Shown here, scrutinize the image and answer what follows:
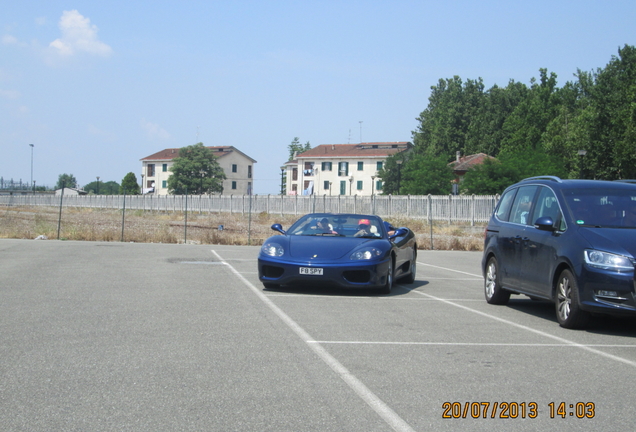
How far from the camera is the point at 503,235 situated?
10.5 metres

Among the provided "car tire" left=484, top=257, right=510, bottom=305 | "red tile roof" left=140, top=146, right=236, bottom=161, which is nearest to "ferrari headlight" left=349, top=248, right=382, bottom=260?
"car tire" left=484, top=257, right=510, bottom=305

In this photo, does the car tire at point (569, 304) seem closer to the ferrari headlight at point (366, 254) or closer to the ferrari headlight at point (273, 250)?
the ferrari headlight at point (366, 254)

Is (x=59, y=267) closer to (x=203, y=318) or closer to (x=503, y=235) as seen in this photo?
(x=203, y=318)

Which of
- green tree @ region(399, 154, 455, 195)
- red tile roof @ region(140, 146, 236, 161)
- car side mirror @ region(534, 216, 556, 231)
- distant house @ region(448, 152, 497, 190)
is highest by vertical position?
red tile roof @ region(140, 146, 236, 161)

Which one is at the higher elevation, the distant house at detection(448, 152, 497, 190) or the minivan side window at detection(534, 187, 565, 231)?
the distant house at detection(448, 152, 497, 190)

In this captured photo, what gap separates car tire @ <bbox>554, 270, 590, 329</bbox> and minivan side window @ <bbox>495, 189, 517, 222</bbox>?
221cm

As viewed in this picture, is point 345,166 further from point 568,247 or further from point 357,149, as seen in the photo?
point 568,247

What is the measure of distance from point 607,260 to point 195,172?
328 ft

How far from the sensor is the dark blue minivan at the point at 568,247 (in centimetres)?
788

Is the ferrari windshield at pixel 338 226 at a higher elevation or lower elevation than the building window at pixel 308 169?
lower

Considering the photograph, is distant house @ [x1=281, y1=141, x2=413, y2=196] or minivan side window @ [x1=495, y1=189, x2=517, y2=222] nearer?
minivan side window @ [x1=495, y1=189, x2=517, y2=222]

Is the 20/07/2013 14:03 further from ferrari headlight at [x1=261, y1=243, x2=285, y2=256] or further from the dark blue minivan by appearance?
ferrari headlight at [x1=261, y1=243, x2=285, y2=256]

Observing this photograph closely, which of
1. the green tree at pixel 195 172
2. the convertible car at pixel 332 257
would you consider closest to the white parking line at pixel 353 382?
the convertible car at pixel 332 257

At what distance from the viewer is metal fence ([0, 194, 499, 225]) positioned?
47344mm
